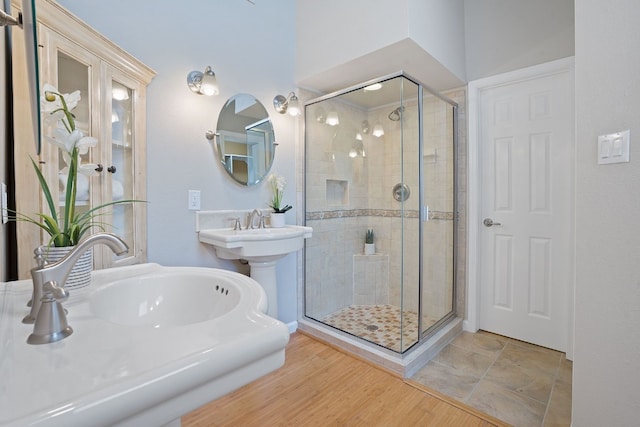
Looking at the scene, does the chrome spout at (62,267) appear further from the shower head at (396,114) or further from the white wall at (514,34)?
the white wall at (514,34)

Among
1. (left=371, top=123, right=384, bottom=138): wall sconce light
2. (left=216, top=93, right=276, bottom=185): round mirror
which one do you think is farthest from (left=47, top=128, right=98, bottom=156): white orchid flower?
(left=371, top=123, right=384, bottom=138): wall sconce light

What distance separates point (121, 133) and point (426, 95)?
201cm

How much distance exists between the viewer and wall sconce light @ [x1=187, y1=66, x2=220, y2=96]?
6.15ft

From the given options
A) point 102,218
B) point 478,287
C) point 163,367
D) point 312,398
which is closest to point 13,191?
point 102,218

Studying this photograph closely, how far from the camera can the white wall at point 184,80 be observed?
1.70 meters

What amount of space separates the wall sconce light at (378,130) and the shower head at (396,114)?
0.66ft

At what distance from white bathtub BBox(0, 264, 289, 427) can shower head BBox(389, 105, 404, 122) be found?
6.56 feet

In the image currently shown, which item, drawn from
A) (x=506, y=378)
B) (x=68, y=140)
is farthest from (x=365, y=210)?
(x=68, y=140)

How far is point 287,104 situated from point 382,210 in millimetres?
1349

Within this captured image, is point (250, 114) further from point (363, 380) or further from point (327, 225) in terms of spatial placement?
point (363, 380)

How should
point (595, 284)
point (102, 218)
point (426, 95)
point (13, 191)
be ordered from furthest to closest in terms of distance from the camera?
point (426, 95) → point (102, 218) → point (595, 284) → point (13, 191)

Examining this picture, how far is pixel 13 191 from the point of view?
115 cm

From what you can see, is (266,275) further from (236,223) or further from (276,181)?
(276,181)

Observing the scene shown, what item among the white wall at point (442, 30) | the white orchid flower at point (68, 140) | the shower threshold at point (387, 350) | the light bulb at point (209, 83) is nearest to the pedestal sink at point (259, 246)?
the shower threshold at point (387, 350)
